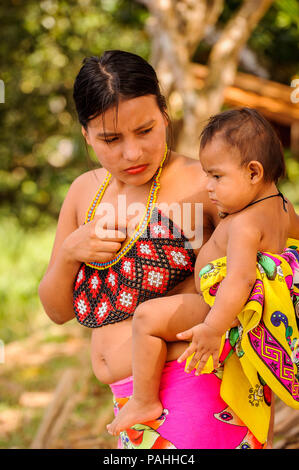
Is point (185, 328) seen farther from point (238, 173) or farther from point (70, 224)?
point (70, 224)

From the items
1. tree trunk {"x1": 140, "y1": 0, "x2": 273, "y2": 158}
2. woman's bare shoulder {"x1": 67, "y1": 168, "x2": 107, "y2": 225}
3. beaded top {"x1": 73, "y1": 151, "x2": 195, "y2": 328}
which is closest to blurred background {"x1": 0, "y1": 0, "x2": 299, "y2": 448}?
tree trunk {"x1": 140, "y1": 0, "x2": 273, "y2": 158}

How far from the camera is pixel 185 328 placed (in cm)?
153

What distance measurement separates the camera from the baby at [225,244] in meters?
1.38

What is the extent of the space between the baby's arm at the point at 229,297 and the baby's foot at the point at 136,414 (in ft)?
0.80

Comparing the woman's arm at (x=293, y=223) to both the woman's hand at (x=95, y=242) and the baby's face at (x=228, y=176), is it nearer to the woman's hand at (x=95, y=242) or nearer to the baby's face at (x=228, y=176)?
the baby's face at (x=228, y=176)

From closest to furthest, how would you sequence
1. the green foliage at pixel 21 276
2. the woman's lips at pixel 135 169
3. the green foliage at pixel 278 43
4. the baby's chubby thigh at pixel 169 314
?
1. the baby's chubby thigh at pixel 169 314
2. the woman's lips at pixel 135 169
3. the green foliage at pixel 21 276
4. the green foliage at pixel 278 43

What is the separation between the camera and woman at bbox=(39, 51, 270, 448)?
61.4 inches

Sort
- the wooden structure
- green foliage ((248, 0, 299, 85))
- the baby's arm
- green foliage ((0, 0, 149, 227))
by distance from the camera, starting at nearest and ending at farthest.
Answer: the baby's arm
the wooden structure
green foliage ((248, 0, 299, 85))
green foliage ((0, 0, 149, 227))

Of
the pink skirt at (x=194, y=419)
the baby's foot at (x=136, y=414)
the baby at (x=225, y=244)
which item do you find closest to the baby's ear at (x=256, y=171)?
the baby at (x=225, y=244)

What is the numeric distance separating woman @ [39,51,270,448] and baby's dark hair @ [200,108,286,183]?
21 centimetres

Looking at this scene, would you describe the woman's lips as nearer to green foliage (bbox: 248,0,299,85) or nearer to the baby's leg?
the baby's leg

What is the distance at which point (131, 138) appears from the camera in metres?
1.57

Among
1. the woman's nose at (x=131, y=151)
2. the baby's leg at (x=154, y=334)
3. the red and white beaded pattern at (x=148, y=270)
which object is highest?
the woman's nose at (x=131, y=151)

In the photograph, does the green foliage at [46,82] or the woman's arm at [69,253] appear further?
the green foliage at [46,82]
